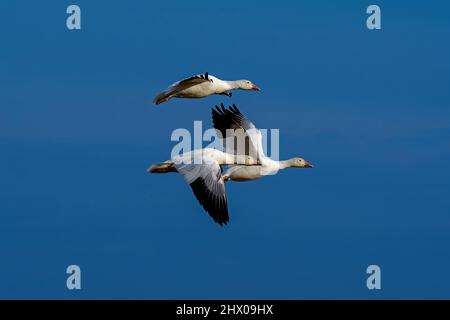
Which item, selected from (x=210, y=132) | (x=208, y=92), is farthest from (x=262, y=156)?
(x=208, y=92)

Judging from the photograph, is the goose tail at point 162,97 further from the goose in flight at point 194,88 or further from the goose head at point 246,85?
the goose head at point 246,85

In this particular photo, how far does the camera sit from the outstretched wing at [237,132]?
26031mm

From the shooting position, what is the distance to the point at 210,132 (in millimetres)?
26547

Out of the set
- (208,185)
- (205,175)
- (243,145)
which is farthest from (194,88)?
(243,145)

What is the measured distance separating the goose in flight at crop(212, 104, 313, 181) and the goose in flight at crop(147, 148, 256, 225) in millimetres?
1482

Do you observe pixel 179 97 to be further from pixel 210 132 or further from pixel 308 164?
pixel 308 164

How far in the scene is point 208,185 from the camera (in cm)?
2222

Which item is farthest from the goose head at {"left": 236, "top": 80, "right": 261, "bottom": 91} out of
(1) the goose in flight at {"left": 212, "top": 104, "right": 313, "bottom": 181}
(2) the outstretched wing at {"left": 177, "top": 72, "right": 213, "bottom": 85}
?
(2) the outstretched wing at {"left": 177, "top": 72, "right": 213, "bottom": 85}

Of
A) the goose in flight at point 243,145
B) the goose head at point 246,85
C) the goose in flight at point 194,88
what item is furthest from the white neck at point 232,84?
the goose in flight at point 243,145

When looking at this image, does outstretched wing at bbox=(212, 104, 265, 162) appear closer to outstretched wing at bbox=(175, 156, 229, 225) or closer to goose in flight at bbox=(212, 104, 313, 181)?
goose in flight at bbox=(212, 104, 313, 181)

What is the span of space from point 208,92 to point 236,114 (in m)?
4.54

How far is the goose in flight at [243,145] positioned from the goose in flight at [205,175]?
1.48 meters

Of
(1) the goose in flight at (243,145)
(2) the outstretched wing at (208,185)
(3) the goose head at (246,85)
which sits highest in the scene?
(3) the goose head at (246,85)

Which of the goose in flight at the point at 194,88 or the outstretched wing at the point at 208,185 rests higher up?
the goose in flight at the point at 194,88
